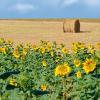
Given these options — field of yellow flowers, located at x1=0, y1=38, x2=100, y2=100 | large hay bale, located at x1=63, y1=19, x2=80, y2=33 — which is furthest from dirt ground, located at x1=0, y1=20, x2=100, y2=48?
field of yellow flowers, located at x1=0, y1=38, x2=100, y2=100

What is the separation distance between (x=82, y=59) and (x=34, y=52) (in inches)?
40.1

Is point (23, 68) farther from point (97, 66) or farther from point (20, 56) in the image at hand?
point (97, 66)

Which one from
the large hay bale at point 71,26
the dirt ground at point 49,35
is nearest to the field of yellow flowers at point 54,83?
the dirt ground at point 49,35

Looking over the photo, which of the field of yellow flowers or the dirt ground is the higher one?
the field of yellow flowers

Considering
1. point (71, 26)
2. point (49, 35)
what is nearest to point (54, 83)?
point (49, 35)

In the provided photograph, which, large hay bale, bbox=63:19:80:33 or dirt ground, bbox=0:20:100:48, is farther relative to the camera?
large hay bale, bbox=63:19:80:33

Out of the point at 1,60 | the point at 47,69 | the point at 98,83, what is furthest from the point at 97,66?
the point at 1,60

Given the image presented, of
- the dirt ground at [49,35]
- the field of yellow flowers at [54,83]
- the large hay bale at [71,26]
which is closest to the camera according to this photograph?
the field of yellow flowers at [54,83]

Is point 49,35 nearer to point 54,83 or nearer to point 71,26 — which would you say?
point 71,26

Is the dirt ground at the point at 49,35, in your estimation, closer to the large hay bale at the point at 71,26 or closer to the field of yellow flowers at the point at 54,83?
the large hay bale at the point at 71,26

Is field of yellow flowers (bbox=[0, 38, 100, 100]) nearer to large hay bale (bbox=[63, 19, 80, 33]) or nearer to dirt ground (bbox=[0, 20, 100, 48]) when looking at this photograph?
dirt ground (bbox=[0, 20, 100, 48])

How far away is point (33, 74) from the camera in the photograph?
656 cm

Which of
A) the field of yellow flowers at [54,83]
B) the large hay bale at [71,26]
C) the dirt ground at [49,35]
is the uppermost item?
the field of yellow flowers at [54,83]

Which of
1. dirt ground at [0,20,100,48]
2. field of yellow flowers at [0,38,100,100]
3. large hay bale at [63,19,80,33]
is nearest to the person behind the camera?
field of yellow flowers at [0,38,100,100]
